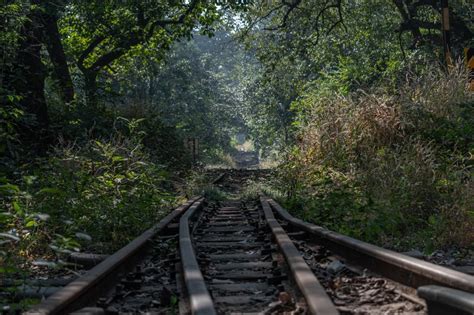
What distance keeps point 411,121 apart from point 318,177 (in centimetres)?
201

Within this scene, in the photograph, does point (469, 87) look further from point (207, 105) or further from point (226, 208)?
point (207, 105)

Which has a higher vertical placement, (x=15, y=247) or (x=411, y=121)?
(x=411, y=121)

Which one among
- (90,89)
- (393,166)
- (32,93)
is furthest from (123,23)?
(393,166)

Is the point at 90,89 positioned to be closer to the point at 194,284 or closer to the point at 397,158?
the point at 397,158

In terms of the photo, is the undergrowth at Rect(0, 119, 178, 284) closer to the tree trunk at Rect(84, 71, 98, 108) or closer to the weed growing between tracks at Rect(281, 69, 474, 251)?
the weed growing between tracks at Rect(281, 69, 474, 251)

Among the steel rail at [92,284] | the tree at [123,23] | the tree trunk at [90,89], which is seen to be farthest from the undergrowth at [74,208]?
the tree at [123,23]

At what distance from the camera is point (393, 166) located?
929cm

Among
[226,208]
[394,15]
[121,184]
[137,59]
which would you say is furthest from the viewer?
[137,59]

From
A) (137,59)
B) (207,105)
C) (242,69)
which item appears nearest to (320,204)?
(137,59)

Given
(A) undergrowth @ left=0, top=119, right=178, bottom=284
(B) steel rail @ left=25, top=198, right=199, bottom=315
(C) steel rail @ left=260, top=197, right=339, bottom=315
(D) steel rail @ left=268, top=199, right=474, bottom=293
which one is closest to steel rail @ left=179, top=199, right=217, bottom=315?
(B) steel rail @ left=25, top=198, right=199, bottom=315

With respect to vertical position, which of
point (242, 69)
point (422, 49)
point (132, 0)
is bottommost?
point (422, 49)

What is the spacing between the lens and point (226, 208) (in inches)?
Result: 497

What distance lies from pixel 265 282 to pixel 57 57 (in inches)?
600

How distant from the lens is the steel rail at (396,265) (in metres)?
3.63
